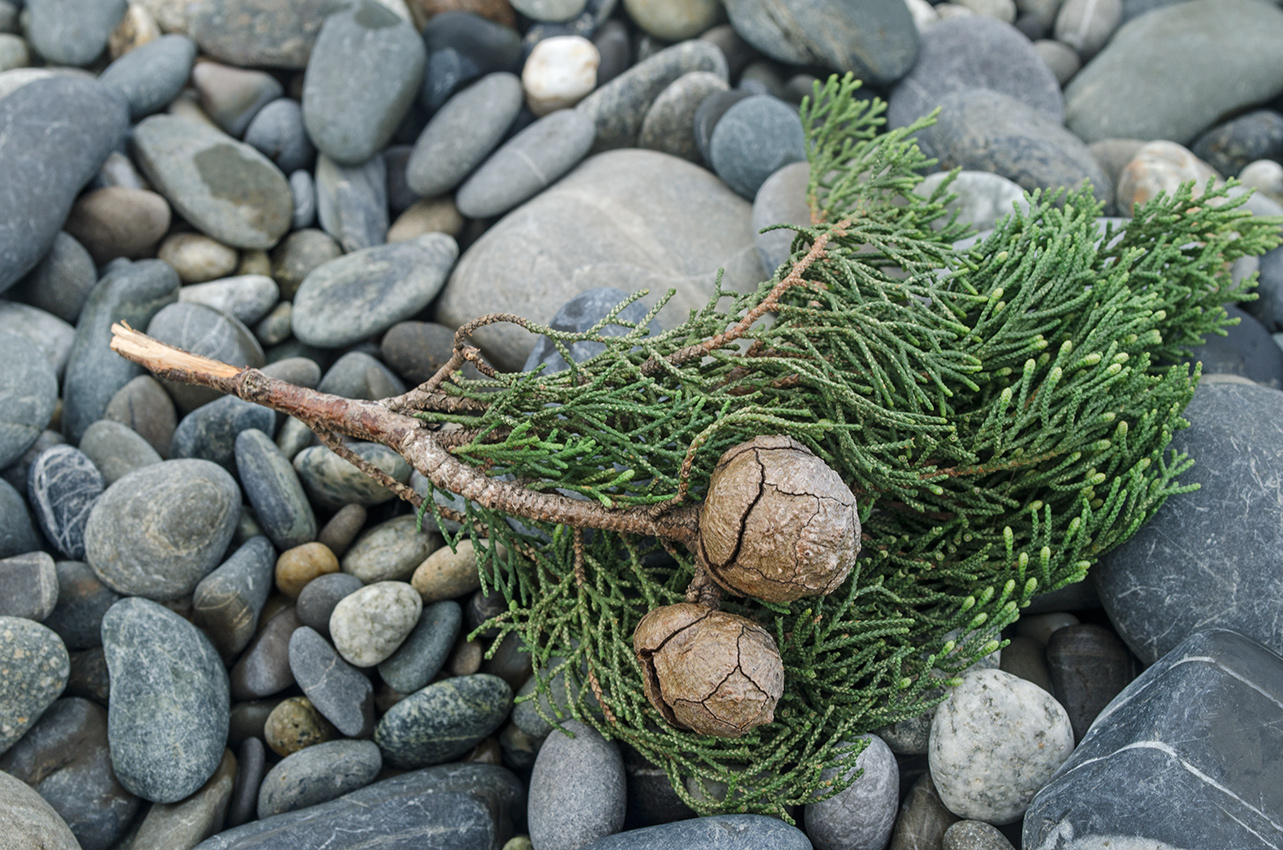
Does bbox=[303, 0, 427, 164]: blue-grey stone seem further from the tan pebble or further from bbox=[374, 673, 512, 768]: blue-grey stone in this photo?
bbox=[374, 673, 512, 768]: blue-grey stone

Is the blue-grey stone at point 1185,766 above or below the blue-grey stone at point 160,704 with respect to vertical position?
above

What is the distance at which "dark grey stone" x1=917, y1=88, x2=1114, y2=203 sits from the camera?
4.46 metres

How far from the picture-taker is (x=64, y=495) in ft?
12.3

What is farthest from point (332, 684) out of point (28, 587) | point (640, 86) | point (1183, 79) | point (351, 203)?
Result: point (1183, 79)

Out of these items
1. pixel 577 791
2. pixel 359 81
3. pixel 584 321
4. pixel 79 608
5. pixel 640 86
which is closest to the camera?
pixel 577 791

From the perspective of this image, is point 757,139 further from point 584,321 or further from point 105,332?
point 105,332

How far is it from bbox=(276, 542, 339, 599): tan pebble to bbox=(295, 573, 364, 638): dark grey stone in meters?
0.12

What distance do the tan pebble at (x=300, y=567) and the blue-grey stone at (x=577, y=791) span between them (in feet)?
4.79

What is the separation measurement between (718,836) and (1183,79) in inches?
227

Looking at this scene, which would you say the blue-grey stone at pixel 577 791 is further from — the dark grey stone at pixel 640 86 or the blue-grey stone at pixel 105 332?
the dark grey stone at pixel 640 86

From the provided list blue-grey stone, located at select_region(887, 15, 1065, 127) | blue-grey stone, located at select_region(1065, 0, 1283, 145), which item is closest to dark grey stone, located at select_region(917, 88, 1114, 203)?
blue-grey stone, located at select_region(887, 15, 1065, 127)

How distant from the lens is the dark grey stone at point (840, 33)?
5031 millimetres

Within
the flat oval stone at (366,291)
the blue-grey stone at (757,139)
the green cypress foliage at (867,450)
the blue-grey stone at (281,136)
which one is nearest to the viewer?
the green cypress foliage at (867,450)

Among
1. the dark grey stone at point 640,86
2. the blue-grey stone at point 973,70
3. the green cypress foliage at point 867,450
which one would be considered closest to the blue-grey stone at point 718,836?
the green cypress foliage at point 867,450
